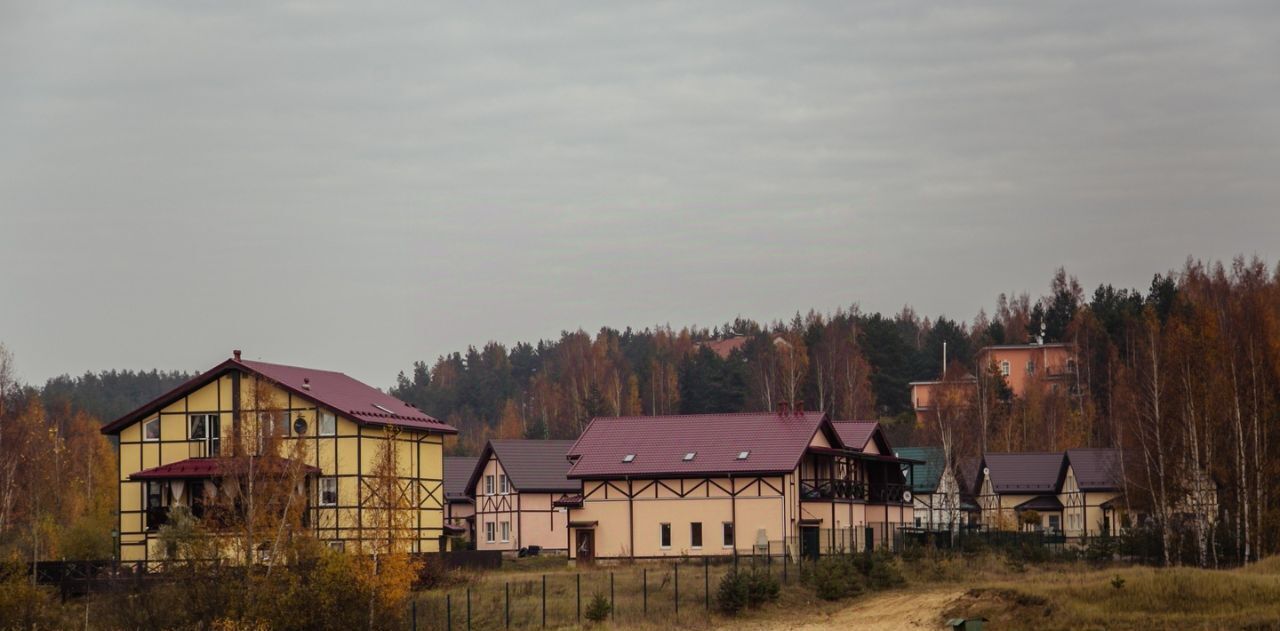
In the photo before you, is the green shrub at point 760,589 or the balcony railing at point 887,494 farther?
the balcony railing at point 887,494

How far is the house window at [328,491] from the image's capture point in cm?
6250

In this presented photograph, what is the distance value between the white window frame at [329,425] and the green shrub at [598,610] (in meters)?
20.4

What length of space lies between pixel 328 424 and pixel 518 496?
18.1 m

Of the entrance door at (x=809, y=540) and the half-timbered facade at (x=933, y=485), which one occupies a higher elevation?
the half-timbered facade at (x=933, y=485)

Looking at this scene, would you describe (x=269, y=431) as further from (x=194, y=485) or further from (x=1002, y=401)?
(x=1002, y=401)

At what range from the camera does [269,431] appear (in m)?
59.1

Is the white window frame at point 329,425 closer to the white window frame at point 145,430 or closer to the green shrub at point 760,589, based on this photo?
the white window frame at point 145,430

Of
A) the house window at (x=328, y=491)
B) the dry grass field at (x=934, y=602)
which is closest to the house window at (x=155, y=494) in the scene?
the house window at (x=328, y=491)

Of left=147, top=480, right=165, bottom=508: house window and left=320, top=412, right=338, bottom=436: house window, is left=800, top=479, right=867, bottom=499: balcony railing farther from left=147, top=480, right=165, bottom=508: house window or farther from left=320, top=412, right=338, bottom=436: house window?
left=147, top=480, right=165, bottom=508: house window

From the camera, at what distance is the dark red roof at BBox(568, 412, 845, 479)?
63031mm

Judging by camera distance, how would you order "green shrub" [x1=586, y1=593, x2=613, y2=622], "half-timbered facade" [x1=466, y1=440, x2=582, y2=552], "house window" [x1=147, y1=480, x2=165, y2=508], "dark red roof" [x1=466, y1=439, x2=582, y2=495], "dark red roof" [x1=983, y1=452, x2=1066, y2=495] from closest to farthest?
"green shrub" [x1=586, y1=593, x2=613, y2=622] < "house window" [x1=147, y1=480, x2=165, y2=508] < "half-timbered facade" [x1=466, y1=440, x2=582, y2=552] < "dark red roof" [x1=466, y1=439, x2=582, y2=495] < "dark red roof" [x1=983, y1=452, x2=1066, y2=495]

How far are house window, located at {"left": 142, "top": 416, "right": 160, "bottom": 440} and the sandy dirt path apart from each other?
95.4 ft

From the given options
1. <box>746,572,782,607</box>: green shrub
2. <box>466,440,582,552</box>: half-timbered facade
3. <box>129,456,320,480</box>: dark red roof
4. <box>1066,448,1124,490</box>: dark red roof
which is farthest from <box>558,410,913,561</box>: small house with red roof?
<box>1066,448,1124,490</box>: dark red roof

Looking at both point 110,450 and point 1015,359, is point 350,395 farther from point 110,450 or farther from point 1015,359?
point 1015,359
